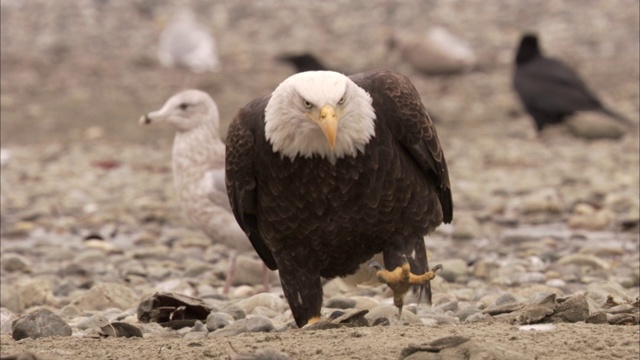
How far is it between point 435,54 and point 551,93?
413 centimetres

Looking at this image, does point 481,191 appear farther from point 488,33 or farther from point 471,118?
point 488,33

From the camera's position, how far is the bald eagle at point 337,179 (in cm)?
476

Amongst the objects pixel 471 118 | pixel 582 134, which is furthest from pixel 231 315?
pixel 471 118

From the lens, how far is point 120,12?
2527cm

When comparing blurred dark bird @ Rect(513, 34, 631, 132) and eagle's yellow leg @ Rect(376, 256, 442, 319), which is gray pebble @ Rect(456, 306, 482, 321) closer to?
eagle's yellow leg @ Rect(376, 256, 442, 319)

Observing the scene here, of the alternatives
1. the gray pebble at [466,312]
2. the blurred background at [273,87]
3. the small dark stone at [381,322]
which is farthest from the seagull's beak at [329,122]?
the blurred background at [273,87]

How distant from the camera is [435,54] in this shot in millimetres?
A: 18391

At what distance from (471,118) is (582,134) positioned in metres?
2.21

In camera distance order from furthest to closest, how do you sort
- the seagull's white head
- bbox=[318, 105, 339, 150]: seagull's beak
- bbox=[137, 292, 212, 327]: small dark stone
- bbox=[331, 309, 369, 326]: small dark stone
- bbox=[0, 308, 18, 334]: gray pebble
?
the seagull's white head < bbox=[0, 308, 18, 334]: gray pebble < bbox=[137, 292, 212, 327]: small dark stone < bbox=[331, 309, 369, 326]: small dark stone < bbox=[318, 105, 339, 150]: seagull's beak

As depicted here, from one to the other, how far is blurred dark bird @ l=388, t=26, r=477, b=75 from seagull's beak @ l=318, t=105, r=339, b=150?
13.9m

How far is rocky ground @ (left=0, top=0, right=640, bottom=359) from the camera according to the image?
4738mm

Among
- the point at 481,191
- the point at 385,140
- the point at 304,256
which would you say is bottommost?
the point at 481,191

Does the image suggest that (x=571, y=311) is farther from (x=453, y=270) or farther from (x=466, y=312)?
(x=453, y=270)

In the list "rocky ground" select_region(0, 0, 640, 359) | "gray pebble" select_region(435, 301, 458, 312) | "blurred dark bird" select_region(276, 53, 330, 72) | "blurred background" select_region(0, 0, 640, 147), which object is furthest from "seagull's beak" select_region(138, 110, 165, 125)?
"blurred dark bird" select_region(276, 53, 330, 72)
